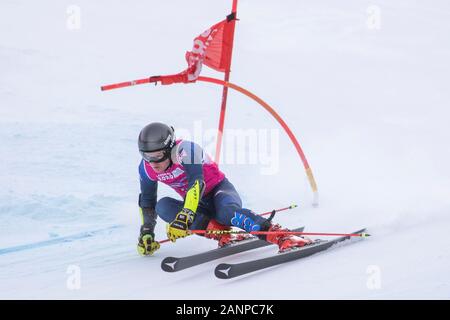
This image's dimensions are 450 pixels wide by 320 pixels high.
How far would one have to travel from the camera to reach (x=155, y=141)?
12.6 feet

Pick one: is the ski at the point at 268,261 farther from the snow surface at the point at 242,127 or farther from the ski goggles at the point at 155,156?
the ski goggles at the point at 155,156

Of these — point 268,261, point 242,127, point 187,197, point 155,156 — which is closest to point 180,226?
point 187,197

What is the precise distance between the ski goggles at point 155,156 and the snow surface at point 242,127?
690 millimetres

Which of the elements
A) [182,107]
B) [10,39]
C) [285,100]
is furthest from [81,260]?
[10,39]

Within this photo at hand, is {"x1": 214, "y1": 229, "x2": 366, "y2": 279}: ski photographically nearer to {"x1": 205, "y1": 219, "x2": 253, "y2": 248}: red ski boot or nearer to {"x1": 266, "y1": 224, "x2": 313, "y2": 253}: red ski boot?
{"x1": 266, "y1": 224, "x2": 313, "y2": 253}: red ski boot

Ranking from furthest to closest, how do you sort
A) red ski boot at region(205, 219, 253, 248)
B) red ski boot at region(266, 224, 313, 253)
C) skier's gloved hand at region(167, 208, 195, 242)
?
red ski boot at region(205, 219, 253, 248) → red ski boot at region(266, 224, 313, 253) → skier's gloved hand at region(167, 208, 195, 242)

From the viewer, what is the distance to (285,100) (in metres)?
11.8

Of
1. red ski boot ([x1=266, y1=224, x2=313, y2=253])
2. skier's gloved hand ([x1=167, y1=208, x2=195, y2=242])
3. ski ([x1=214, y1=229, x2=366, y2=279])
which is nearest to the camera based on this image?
ski ([x1=214, y1=229, x2=366, y2=279])

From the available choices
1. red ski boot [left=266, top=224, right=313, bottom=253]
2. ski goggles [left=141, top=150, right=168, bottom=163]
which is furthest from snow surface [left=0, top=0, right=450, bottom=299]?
ski goggles [left=141, top=150, right=168, bottom=163]

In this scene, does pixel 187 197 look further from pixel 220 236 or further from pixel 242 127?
pixel 242 127

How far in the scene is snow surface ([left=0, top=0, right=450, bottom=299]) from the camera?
370 centimetres

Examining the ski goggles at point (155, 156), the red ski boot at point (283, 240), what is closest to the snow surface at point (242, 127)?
the red ski boot at point (283, 240)

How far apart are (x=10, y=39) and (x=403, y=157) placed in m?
8.57

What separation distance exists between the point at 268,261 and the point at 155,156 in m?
0.94
